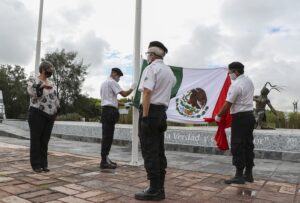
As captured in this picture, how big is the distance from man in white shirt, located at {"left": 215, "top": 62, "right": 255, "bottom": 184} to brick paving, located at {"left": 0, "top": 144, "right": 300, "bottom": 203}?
0.28 meters

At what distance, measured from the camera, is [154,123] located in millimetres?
3762

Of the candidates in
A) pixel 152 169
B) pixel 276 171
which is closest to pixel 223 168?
pixel 276 171

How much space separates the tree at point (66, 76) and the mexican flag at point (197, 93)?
33540mm

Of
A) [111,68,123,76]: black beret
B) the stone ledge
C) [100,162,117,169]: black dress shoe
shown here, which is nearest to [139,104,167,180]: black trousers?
[100,162,117,169]: black dress shoe

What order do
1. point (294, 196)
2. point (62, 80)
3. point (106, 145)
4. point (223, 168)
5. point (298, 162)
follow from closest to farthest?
point (294, 196), point (106, 145), point (223, 168), point (298, 162), point (62, 80)

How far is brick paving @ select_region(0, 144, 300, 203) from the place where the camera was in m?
3.74

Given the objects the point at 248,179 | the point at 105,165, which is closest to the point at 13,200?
the point at 105,165

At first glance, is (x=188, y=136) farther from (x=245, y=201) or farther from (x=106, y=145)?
(x=245, y=201)

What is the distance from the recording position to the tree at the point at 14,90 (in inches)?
1554

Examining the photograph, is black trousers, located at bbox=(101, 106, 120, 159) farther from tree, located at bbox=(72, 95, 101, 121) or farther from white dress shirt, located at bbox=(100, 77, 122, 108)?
tree, located at bbox=(72, 95, 101, 121)

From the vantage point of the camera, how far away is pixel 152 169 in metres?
3.73

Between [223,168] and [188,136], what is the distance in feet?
8.59

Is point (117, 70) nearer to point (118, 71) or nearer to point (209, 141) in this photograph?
point (118, 71)

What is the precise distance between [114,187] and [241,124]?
1952 millimetres
